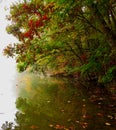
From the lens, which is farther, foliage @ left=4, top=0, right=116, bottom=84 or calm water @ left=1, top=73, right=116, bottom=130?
foliage @ left=4, top=0, right=116, bottom=84

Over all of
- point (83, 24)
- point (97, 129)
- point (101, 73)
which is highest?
point (83, 24)

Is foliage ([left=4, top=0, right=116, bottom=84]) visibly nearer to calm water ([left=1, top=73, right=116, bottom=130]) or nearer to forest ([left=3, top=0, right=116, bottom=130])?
forest ([left=3, top=0, right=116, bottom=130])

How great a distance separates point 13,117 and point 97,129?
3.79m

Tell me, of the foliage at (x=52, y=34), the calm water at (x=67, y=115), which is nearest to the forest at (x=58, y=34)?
the foliage at (x=52, y=34)

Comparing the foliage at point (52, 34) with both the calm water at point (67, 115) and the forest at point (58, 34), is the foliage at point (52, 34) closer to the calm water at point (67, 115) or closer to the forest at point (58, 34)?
the forest at point (58, 34)

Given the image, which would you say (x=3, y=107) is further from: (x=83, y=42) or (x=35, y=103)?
(x=83, y=42)

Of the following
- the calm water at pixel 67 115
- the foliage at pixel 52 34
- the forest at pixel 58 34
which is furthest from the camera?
the foliage at pixel 52 34

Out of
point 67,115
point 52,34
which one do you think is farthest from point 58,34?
point 67,115

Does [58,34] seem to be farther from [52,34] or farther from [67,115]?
[67,115]

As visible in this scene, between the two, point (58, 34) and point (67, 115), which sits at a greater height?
point (58, 34)

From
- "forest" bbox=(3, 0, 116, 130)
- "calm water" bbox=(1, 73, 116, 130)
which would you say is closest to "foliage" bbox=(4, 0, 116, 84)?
"forest" bbox=(3, 0, 116, 130)

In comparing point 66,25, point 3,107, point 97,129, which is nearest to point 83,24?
point 66,25

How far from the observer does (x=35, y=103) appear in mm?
14969

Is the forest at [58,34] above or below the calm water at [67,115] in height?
above
